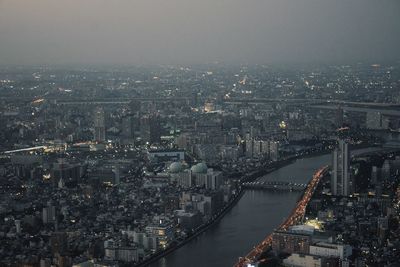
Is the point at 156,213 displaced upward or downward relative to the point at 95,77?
downward

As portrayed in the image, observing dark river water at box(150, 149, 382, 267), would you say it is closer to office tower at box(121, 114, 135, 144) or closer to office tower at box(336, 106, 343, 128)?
office tower at box(121, 114, 135, 144)

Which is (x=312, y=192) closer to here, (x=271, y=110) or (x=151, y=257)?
(x=151, y=257)

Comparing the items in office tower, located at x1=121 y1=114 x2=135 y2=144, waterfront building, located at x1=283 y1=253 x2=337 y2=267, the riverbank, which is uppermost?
office tower, located at x1=121 y1=114 x2=135 y2=144

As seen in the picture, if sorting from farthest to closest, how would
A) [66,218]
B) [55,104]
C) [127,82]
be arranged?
1. [127,82]
2. [55,104]
3. [66,218]

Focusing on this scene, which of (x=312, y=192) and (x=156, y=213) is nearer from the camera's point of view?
(x=156, y=213)

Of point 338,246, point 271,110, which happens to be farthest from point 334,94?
point 338,246

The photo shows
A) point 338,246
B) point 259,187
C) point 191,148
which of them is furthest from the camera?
point 191,148

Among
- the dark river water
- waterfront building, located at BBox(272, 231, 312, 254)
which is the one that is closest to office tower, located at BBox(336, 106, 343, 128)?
the dark river water
